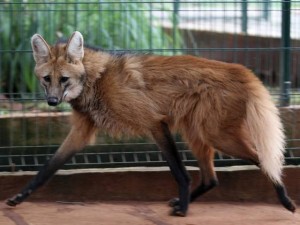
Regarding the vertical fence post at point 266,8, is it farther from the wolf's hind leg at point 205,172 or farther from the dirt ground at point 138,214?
the dirt ground at point 138,214

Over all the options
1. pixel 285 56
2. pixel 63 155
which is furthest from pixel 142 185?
pixel 285 56

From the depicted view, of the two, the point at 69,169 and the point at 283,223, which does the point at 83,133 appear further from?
the point at 283,223

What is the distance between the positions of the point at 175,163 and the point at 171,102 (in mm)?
464

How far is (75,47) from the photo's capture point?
5.88m

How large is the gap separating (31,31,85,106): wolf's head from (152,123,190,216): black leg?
0.70m

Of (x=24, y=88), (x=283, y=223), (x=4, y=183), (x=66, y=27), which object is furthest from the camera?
(x=66, y=27)

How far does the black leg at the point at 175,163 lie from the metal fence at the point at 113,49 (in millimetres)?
670

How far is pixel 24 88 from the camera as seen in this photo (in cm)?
708

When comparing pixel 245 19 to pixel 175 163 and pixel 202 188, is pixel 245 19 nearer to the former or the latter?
pixel 202 188

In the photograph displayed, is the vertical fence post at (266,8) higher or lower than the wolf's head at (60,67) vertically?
higher

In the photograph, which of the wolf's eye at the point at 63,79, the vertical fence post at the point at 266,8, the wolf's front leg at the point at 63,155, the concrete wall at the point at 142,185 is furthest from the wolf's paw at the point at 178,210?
the vertical fence post at the point at 266,8

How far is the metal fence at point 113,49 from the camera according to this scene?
6570mm

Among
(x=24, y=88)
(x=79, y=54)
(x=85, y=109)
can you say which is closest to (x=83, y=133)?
(x=85, y=109)

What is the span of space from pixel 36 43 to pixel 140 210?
1.52 m
